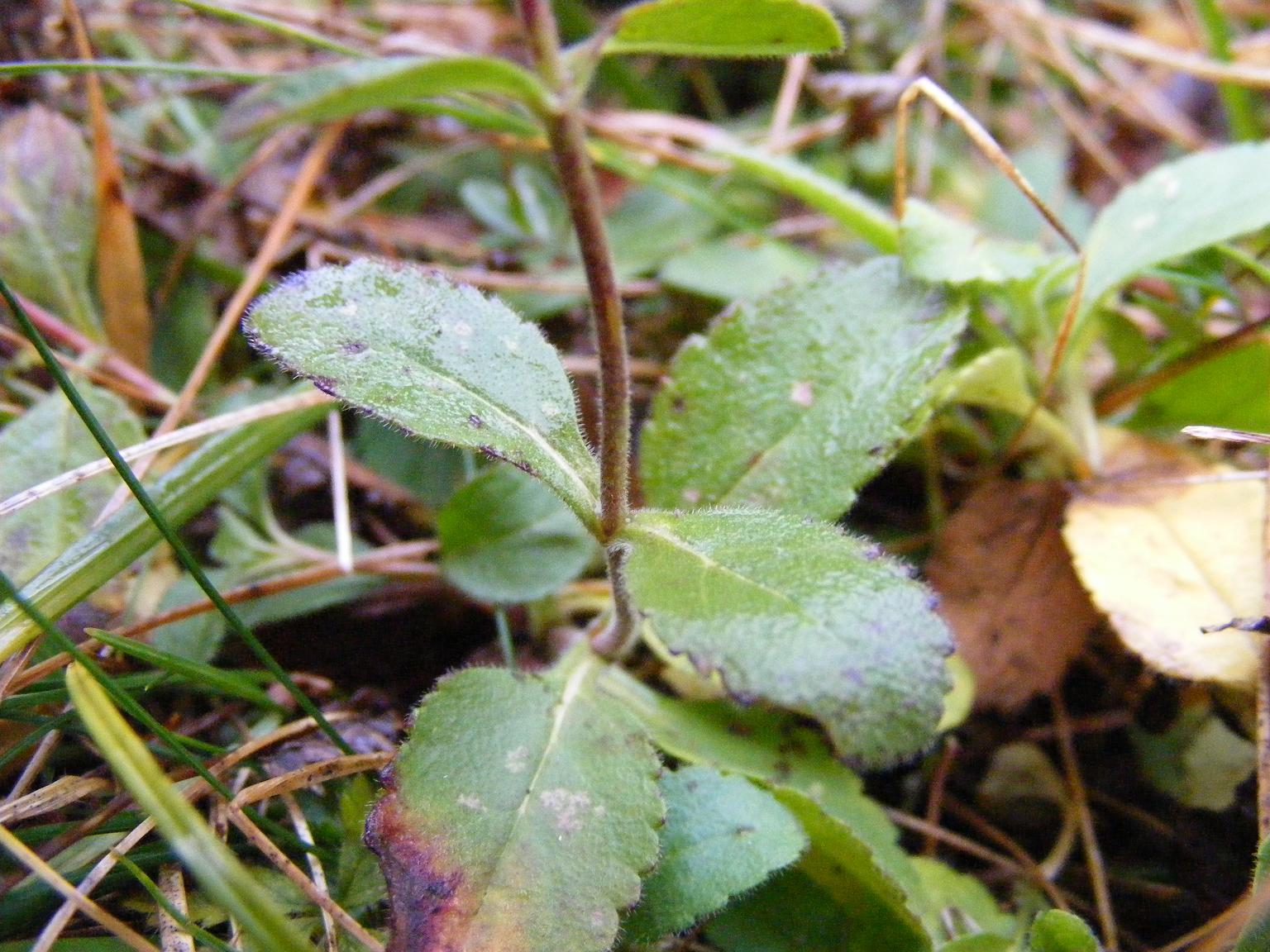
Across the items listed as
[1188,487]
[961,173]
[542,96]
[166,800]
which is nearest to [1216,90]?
[961,173]

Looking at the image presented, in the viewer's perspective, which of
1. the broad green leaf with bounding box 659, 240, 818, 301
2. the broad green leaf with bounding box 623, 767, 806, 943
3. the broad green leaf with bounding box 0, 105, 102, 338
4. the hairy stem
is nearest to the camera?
the hairy stem

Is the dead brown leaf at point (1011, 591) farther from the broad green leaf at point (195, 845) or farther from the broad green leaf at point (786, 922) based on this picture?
the broad green leaf at point (195, 845)

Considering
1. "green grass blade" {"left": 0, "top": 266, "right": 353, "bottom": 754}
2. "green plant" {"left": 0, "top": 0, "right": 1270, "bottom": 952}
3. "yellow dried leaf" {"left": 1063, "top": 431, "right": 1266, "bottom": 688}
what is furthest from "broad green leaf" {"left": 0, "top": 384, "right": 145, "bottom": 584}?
"yellow dried leaf" {"left": 1063, "top": 431, "right": 1266, "bottom": 688}

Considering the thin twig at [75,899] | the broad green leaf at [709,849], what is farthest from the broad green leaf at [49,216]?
the broad green leaf at [709,849]

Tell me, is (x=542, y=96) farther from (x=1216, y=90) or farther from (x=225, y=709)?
(x=1216, y=90)

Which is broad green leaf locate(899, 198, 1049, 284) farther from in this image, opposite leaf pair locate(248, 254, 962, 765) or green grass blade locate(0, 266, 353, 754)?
green grass blade locate(0, 266, 353, 754)
